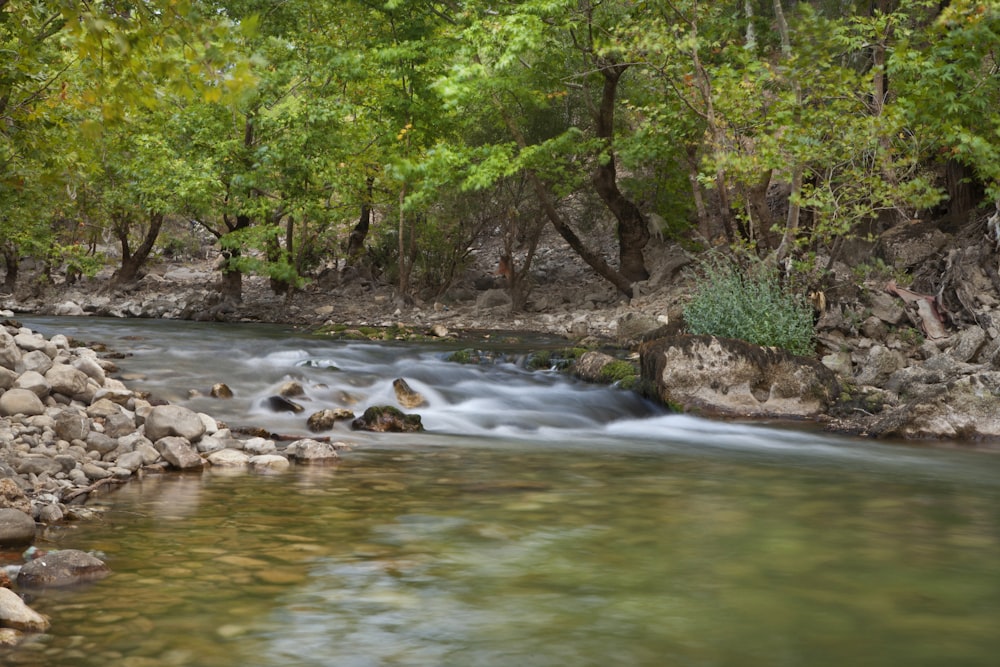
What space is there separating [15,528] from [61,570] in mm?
774

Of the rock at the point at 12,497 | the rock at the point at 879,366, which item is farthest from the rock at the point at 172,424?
the rock at the point at 879,366

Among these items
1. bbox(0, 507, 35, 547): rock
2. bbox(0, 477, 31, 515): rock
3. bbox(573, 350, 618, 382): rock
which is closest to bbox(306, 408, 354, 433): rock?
bbox(0, 477, 31, 515): rock

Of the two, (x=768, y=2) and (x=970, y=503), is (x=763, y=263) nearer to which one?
(x=970, y=503)

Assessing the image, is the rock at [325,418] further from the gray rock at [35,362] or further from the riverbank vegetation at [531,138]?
the riverbank vegetation at [531,138]

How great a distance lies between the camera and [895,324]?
13406 mm

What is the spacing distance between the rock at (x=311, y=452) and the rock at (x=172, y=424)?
83 centimetres

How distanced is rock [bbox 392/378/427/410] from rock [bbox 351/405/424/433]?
1440 mm

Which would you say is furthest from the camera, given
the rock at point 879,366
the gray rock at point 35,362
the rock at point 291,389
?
the rock at point 879,366

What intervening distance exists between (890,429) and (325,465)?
245 inches

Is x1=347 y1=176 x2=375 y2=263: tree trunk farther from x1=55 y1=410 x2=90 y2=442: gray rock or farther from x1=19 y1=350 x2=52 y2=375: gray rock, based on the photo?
x1=55 y1=410 x2=90 y2=442: gray rock

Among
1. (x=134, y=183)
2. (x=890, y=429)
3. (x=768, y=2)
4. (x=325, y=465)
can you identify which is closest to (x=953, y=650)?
(x=325, y=465)

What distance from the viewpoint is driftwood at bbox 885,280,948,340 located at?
42.5ft

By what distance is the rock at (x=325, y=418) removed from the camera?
9.70 meters

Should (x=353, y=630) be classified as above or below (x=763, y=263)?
below
